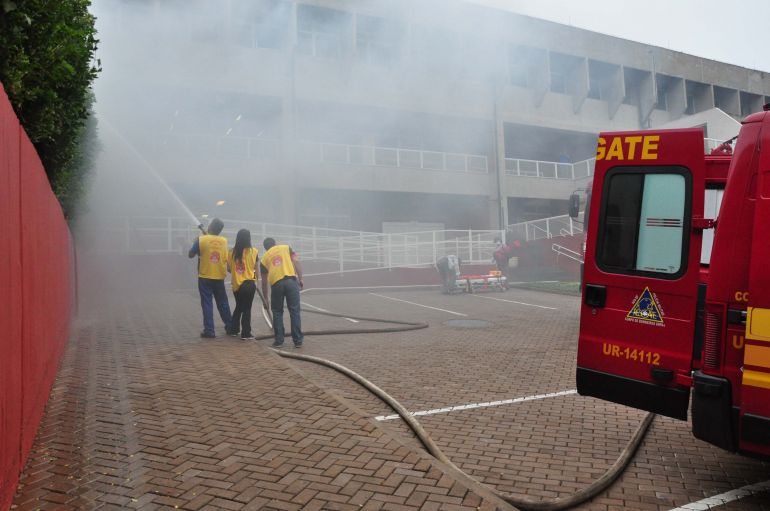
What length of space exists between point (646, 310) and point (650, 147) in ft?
3.18

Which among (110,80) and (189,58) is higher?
(189,58)

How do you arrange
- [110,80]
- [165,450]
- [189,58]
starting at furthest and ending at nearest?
1. [189,58]
2. [110,80]
3. [165,450]

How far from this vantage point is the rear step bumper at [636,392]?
2947 mm

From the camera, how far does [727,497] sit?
2.62 m

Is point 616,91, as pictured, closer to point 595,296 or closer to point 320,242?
point 320,242

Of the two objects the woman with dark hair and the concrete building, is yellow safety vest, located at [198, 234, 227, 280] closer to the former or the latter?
the woman with dark hair

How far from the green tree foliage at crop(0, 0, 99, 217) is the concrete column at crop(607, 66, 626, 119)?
79.7 ft

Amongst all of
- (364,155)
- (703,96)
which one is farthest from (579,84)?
(364,155)

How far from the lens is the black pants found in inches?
249

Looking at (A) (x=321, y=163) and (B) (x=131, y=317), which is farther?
(A) (x=321, y=163)

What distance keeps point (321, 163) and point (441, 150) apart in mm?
6190

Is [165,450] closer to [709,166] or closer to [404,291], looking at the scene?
[709,166]

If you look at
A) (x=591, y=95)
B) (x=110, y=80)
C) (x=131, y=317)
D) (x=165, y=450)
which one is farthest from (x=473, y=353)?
(x=591, y=95)

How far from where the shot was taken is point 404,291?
50.4 feet
